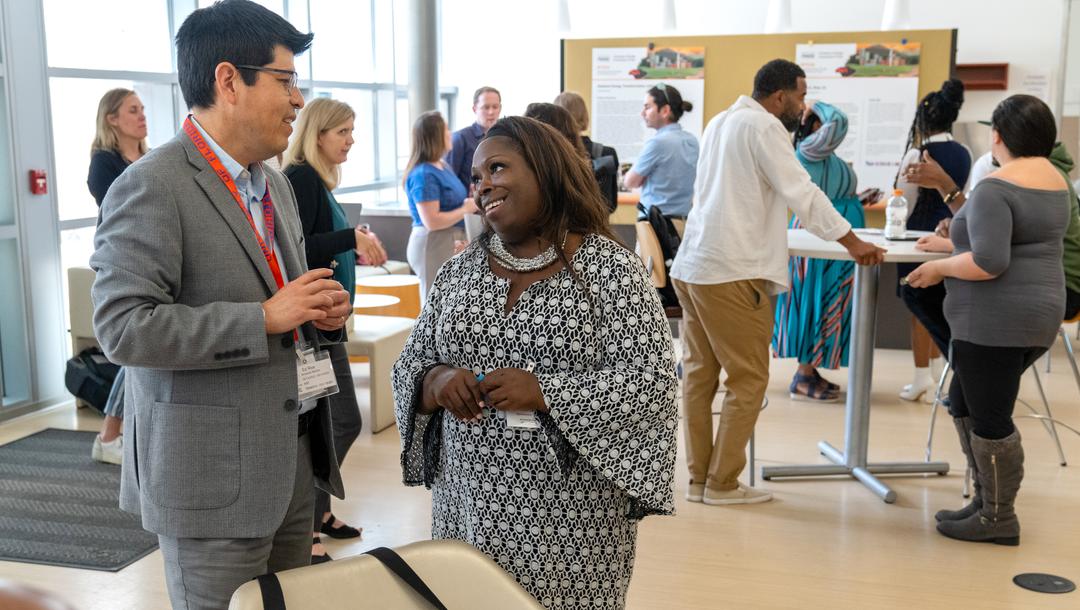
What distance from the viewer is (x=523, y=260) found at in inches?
77.1

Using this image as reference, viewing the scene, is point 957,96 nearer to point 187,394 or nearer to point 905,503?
point 905,503

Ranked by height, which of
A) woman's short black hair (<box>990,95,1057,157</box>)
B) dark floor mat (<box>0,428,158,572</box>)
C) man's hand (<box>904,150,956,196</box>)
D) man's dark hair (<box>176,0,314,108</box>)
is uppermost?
man's dark hair (<box>176,0,314,108</box>)

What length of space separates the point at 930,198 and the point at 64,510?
4549mm

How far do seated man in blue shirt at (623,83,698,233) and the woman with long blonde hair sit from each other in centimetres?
270

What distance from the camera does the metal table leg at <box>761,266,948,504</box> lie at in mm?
4285

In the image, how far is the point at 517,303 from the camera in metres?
1.92

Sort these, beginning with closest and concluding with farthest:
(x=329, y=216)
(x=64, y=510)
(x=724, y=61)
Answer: (x=329, y=216)
(x=64, y=510)
(x=724, y=61)

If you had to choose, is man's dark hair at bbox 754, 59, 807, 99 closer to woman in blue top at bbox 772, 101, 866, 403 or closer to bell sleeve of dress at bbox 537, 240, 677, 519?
woman in blue top at bbox 772, 101, 866, 403

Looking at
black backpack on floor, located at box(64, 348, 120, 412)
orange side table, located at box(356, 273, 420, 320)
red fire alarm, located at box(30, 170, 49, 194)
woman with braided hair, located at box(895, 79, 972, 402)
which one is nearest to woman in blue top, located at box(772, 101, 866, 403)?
woman with braided hair, located at box(895, 79, 972, 402)

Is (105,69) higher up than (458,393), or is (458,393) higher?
(105,69)

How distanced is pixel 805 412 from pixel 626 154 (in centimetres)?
374

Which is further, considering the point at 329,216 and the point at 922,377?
the point at 922,377

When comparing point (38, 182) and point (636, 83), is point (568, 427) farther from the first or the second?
point (636, 83)

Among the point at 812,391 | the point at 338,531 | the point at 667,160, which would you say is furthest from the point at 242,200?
the point at 812,391
